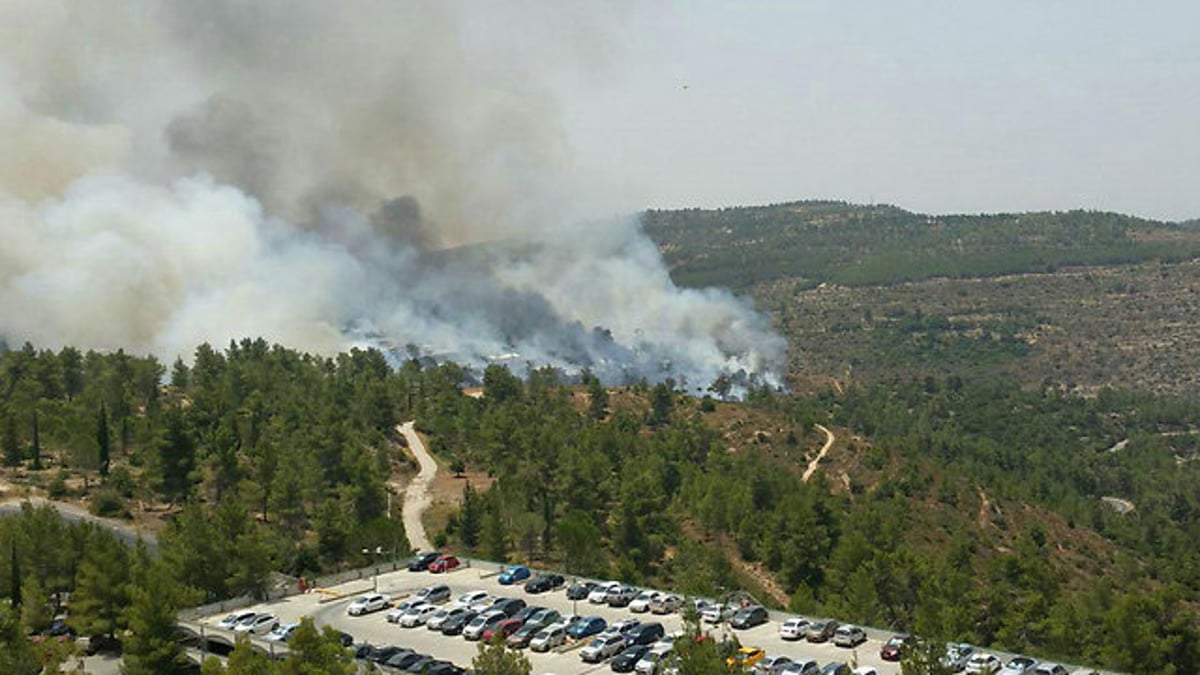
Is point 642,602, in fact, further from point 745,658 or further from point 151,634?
point 151,634

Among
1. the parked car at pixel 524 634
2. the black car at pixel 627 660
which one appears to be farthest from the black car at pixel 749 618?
the parked car at pixel 524 634

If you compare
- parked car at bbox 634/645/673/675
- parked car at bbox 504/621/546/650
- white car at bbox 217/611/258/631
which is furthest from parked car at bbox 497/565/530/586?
parked car at bbox 634/645/673/675

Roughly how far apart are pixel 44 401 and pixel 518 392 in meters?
51.4

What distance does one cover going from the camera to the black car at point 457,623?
57559mm

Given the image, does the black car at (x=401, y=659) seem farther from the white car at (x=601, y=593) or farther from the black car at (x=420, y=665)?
the white car at (x=601, y=593)

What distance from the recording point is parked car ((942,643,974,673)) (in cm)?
4774

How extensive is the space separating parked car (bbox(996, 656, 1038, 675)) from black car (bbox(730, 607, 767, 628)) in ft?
38.0

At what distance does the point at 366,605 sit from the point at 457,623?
21.1 ft

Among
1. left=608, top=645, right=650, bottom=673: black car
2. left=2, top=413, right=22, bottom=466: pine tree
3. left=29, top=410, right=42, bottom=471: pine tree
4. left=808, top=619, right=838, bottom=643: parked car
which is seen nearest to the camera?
left=608, top=645, right=650, bottom=673: black car

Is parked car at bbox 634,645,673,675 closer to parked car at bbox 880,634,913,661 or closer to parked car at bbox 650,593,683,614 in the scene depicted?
parked car at bbox 650,593,683,614

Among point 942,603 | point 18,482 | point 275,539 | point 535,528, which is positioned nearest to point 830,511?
point 535,528

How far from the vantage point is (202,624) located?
59.1 metres

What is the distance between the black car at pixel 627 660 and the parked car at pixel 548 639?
3467mm

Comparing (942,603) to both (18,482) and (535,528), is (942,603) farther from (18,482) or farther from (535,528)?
(18,482)
